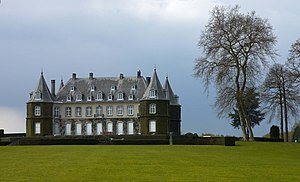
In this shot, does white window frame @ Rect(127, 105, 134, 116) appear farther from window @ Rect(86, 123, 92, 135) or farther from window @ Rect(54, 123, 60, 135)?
window @ Rect(54, 123, 60, 135)

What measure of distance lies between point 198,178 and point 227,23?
1473 inches

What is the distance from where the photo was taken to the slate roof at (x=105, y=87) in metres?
79.1

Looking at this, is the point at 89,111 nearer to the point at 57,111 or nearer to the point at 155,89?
the point at 57,111

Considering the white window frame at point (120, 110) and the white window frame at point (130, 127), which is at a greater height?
the white window frame at point (120, 110)

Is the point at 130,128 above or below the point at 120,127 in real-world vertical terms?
below

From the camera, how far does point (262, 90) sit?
64.7 meters

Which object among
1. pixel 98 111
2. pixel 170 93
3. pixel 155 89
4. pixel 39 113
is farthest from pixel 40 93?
pixel 170 93

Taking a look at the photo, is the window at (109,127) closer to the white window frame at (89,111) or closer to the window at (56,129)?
the white window frame at (89,111)

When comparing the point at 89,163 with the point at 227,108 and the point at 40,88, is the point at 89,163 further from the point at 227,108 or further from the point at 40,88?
the point at 40,88

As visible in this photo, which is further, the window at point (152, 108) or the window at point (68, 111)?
the window at point (68, 111)

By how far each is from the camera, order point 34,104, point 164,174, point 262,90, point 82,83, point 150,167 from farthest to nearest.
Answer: point 82,83 < point 34,104 < point 262,90 < point 150,167 < point 164,174

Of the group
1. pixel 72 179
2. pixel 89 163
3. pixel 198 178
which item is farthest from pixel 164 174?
pixel 89 163

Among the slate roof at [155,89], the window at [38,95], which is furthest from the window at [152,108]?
the window at [38,95]

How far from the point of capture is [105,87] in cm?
8062
